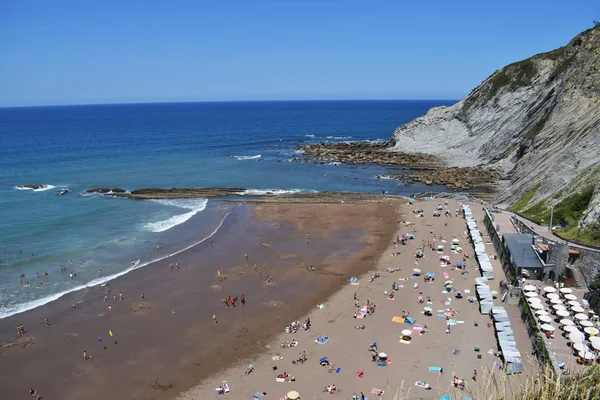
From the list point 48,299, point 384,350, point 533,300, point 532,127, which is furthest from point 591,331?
point 532,127

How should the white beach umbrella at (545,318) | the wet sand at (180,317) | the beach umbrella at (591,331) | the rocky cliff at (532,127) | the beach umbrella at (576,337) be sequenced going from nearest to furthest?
the beach umbrella at (576,337) < the beach umbrella at (591,331) < the wet sand at (180,317) < the white beach umbrella at (545,318) < the rocky cliff at (532,127)

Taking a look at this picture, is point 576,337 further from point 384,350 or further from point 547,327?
point 384,350

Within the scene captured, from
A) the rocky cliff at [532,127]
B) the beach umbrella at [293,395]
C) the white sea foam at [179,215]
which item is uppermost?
the rocky cliff at [532,127]

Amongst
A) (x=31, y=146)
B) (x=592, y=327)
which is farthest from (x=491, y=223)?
A: (x=31, y=146)

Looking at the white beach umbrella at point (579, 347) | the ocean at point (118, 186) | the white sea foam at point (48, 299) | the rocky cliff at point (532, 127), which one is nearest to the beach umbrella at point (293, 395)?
the white beach umbrella at point (579, 347)

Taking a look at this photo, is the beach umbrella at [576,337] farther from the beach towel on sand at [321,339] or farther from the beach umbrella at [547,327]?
the beach towel on sand at [321,339]

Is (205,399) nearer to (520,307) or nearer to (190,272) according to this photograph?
(190,272)

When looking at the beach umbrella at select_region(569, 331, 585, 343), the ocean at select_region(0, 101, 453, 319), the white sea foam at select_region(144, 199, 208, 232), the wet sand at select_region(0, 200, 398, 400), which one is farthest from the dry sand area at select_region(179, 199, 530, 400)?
the white sea foam at select_region(144, 199, 208, 232)
